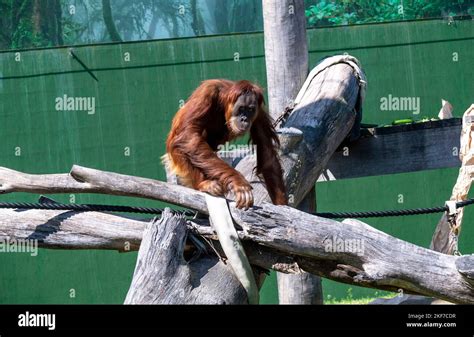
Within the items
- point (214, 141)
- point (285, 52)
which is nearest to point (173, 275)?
point (214, 141)

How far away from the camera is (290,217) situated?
3.94 meters

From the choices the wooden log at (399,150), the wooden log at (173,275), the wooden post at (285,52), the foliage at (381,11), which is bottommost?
the wooden log at (173,275)

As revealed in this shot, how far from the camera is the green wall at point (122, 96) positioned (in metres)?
8.14

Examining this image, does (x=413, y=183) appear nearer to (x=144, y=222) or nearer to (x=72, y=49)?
(x=72, y=49)

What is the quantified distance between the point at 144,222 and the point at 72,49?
14.6 feet

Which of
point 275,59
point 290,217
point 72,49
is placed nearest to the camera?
point 290,217

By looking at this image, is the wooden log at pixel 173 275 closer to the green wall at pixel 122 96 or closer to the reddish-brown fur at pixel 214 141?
the reddish-brown fur at pixel 214 141

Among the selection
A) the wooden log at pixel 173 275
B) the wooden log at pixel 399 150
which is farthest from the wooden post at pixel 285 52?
the wooden log at pixel 173 275

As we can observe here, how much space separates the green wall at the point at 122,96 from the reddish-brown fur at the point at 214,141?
2.91 metres

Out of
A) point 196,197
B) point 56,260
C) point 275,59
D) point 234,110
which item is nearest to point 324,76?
point 275,59

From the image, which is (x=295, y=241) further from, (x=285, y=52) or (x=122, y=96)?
(x=122, y=96)

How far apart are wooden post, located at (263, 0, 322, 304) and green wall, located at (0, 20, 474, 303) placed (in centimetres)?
235

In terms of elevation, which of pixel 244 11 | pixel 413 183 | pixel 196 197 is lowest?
pixel 413 183

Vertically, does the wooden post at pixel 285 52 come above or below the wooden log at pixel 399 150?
above
